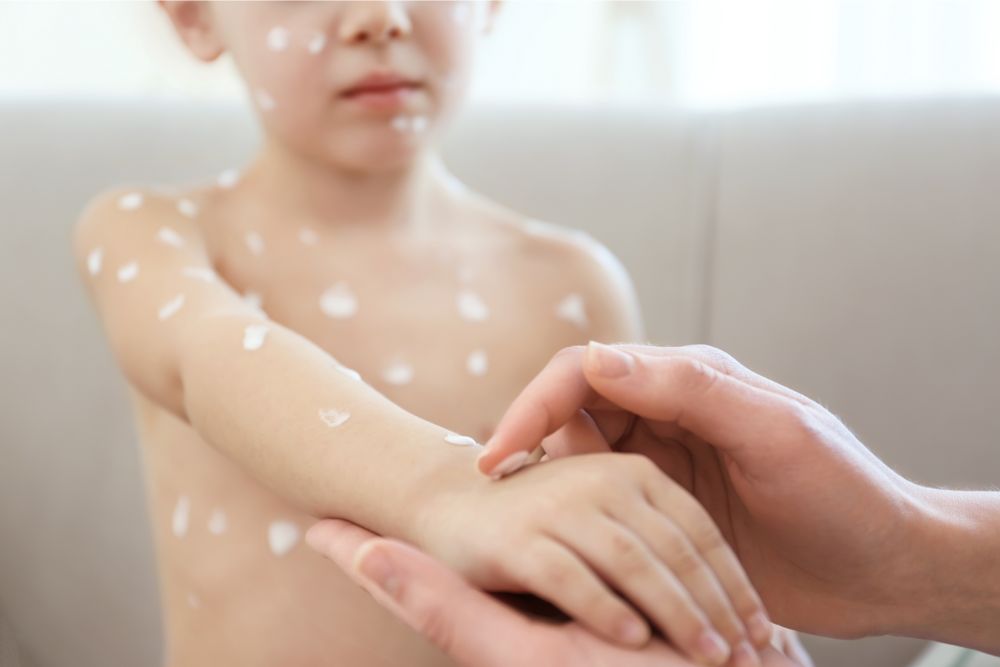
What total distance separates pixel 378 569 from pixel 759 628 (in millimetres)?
141

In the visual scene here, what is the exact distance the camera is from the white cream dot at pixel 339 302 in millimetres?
668

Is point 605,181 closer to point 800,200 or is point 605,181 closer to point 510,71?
point 800,200

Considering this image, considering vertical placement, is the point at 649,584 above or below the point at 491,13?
below

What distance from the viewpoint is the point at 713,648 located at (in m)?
0.36

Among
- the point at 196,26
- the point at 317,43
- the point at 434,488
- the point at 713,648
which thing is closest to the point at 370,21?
the point at 317,43

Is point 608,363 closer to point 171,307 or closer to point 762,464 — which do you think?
point 762,464

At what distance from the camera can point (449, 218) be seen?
738 mm

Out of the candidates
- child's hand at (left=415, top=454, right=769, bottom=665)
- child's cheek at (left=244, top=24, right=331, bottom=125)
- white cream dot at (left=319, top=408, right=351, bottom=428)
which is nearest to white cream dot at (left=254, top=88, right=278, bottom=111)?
child's cheek at (left=244, top=24, right=331, bottom=125)

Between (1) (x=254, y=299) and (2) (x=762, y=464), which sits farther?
(1) (x=254, y=299)

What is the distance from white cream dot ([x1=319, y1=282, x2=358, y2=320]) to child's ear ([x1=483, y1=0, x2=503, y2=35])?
0.68 feet

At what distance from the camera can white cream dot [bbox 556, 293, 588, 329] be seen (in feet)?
→ 2.38

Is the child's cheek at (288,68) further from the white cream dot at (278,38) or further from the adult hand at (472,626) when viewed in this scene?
the adult hand at (472,626)

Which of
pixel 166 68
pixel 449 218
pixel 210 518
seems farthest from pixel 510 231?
pixel 166 68

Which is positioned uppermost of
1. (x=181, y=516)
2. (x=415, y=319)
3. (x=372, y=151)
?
(x=372, y=151)
